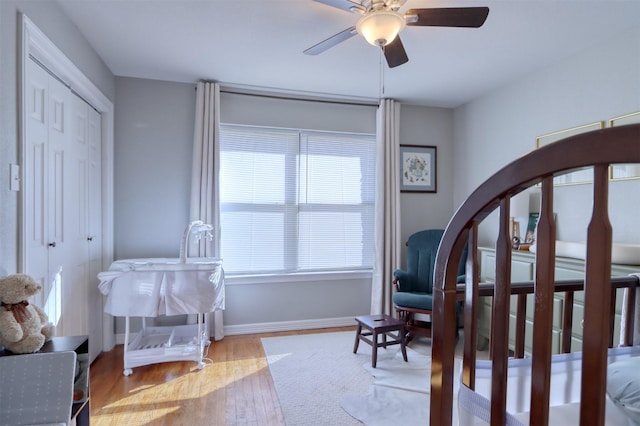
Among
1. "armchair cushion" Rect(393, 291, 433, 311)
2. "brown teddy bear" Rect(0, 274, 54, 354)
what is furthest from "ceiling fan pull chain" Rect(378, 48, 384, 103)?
"brown teddy bear" Rect(0, 274, 54, 354)

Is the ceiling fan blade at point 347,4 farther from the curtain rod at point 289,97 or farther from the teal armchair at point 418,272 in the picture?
the teal armchair at point 418,272

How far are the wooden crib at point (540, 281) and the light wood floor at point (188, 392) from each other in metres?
1.54

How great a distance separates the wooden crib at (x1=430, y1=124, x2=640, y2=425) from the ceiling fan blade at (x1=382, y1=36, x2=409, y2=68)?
158cm

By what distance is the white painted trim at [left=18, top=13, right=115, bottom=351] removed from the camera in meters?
1.68

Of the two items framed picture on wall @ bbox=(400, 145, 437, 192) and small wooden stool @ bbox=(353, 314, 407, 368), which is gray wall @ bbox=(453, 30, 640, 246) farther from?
small wooden stool @ bbox=(353, 314, 407, 368)

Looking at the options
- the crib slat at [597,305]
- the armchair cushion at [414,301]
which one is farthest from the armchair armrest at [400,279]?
the crib slat at [597,305]

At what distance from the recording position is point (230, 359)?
2.86m

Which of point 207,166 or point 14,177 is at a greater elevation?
point 207,166

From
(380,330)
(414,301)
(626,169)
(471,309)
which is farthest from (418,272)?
(471,309)

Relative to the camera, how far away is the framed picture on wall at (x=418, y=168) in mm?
3967

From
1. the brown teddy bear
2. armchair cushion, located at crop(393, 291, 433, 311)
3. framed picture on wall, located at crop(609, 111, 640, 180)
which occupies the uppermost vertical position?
framed picture on wall, located at crop(609, 111, 640, 180)

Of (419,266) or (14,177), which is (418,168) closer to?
(419,266)

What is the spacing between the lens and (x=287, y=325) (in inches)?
142

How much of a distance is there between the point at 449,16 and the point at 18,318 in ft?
7.91
